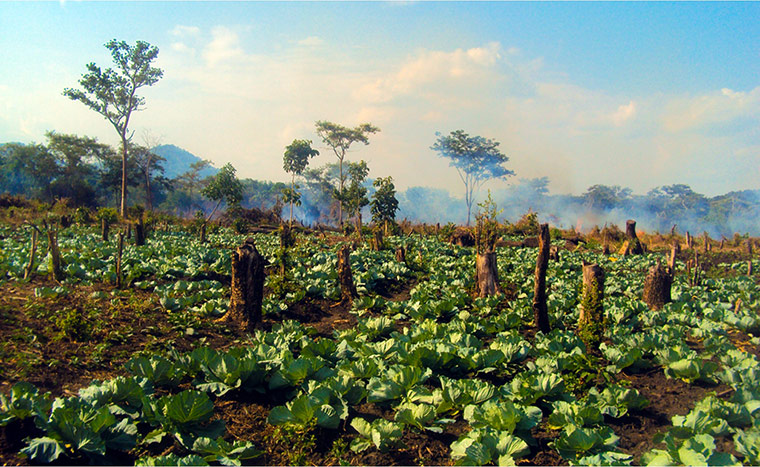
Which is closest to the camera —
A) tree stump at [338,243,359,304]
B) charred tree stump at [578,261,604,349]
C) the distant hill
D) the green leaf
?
the green leaf

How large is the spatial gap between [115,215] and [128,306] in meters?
11.8

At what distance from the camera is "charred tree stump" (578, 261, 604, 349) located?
5.58 metres

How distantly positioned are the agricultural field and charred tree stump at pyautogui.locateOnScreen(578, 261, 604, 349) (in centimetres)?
18

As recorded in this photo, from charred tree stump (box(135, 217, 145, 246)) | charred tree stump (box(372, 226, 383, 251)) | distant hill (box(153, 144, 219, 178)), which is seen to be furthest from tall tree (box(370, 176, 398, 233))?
distant hill (box(153, 144, 219, 178))

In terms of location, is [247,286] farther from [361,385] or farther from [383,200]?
[383,200]

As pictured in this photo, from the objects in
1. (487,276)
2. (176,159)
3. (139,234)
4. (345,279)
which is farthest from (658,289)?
(176,159)

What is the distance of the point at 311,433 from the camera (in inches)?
127

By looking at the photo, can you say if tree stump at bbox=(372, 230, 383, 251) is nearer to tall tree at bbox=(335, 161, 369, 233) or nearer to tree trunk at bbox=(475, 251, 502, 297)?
tall tree at bbox=(335, 161, 369, 233)

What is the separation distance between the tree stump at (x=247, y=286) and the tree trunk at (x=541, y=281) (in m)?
3.76

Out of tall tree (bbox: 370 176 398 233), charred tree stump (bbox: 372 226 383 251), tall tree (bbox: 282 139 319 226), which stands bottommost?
charred tree stump (bbox: 372 226 383 251)

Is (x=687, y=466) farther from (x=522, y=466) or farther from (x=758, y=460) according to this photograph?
(x=522, y=466)

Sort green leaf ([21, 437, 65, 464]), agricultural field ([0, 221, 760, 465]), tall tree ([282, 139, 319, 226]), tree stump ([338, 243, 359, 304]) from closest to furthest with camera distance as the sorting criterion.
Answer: green leaf ([21, 437, 65, 464]) < agricultural field ([0, 221, 760, 465]) < tree stump ([338, 243, 359, 304]) < tall tree ([282, 139, 319, 226])

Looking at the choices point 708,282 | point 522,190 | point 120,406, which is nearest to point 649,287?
point 708,282

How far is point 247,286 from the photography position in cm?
627
